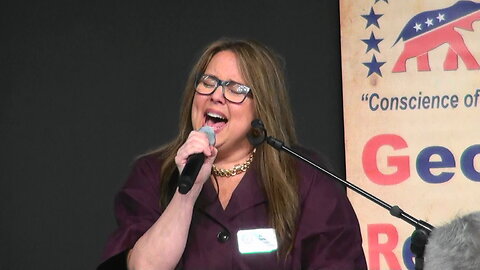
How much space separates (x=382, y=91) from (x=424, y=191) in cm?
40

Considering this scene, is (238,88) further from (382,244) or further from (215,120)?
(382,244)

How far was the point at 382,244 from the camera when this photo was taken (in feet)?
9.84

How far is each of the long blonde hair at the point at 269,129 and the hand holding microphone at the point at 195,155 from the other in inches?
8.9

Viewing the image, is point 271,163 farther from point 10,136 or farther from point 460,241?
point 10,136

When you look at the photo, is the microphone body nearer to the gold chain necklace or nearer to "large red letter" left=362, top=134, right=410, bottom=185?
the gold chain necklace

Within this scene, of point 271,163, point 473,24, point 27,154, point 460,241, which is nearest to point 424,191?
point 473,24

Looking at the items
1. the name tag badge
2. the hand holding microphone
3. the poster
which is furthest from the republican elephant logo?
the hand holding microphone

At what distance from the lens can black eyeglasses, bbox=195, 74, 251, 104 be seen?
81.9 inches

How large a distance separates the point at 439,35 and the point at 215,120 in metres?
1.24

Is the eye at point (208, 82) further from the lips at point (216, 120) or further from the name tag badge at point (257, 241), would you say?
the name tag badge at point (257, 241)

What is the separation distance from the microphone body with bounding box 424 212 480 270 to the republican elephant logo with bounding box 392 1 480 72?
1.84 m

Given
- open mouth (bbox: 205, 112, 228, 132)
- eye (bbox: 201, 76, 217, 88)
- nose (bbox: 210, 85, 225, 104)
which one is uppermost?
eye (bbox: 201, 76, 217, 88)

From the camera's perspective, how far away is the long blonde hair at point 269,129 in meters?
2.11

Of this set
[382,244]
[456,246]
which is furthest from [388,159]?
[456,246]
